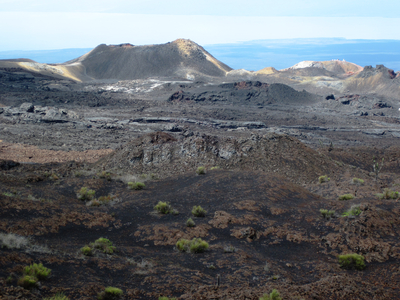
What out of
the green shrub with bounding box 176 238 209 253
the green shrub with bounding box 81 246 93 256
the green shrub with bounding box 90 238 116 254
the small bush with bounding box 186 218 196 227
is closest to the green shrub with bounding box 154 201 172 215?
the small bush with bounding box 186 218 196 227

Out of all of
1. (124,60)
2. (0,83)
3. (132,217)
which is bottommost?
(132,217)

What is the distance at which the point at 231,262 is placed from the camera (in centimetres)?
662

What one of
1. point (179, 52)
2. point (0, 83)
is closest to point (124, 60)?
point (179, 52)

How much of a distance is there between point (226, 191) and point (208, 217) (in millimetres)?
2155

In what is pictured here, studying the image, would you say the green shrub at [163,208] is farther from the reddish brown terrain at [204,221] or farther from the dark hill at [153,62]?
the dark hill at [153,62]

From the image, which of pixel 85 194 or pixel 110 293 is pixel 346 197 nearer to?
pixel 85 194

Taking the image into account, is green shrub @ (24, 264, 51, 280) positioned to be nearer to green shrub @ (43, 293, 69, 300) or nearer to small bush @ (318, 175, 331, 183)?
green shrub @ (43, 293, 69, 300)

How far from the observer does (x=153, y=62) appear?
7756cm

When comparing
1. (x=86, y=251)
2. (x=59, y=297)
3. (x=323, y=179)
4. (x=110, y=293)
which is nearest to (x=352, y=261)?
(x=110, y=293)

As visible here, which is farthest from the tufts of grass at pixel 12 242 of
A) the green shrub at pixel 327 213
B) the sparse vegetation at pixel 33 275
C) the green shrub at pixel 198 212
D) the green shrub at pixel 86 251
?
the green shrub at pixel 327 213

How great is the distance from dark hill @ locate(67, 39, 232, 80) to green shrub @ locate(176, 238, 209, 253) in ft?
219

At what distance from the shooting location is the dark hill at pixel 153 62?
75.1 metres

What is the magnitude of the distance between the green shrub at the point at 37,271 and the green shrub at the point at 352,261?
544 centimetres

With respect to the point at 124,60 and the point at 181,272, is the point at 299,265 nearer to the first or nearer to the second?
the point at 181,272
